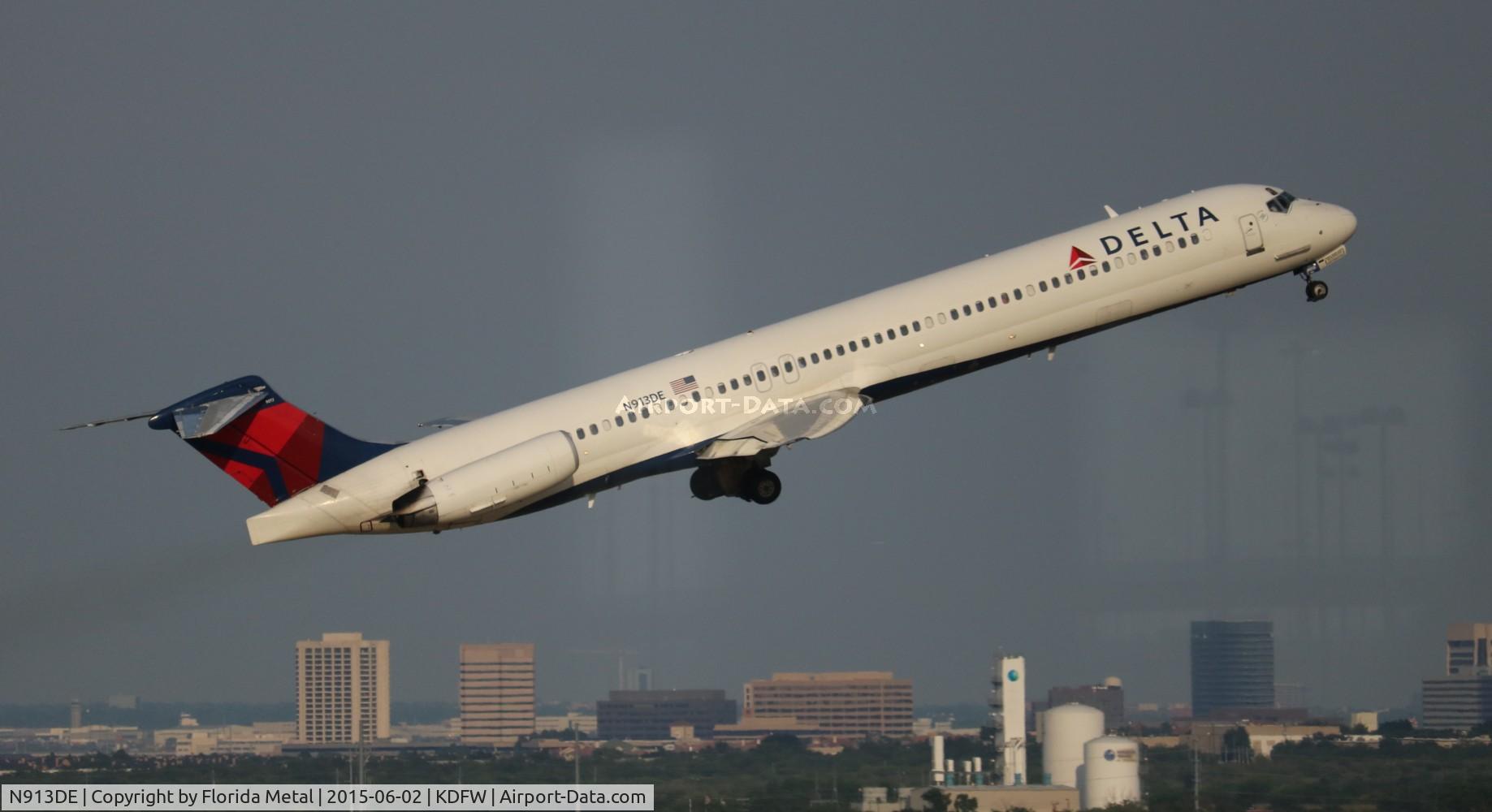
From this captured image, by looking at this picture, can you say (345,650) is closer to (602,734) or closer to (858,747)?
(602,734)

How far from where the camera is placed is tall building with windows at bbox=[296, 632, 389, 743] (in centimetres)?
5862

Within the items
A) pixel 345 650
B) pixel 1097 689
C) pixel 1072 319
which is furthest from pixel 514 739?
pixel 1072 319

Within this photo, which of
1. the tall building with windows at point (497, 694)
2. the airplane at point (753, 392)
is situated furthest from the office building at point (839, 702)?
the airplane at point (753, 392)

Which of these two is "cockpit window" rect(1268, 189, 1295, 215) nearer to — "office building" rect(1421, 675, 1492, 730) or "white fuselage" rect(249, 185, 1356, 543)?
"white fuselage" rect(249, 185, 1356, 543)

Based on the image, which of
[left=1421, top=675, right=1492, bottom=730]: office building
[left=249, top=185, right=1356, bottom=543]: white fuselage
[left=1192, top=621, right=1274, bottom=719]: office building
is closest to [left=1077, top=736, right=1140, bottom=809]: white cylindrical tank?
[left=1192, top=621, right=1274, bottom=719]: office building

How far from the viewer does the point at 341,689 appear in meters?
61.7

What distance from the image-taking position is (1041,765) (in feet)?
187

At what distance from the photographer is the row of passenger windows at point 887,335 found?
46312mm

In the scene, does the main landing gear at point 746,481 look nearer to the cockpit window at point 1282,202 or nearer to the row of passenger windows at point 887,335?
the row of passenger windows at point 887,335

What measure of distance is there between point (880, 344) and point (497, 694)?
22.6m

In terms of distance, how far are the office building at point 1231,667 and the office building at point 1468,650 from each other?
5.57m

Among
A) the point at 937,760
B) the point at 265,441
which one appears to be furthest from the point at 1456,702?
the point at 265,441
